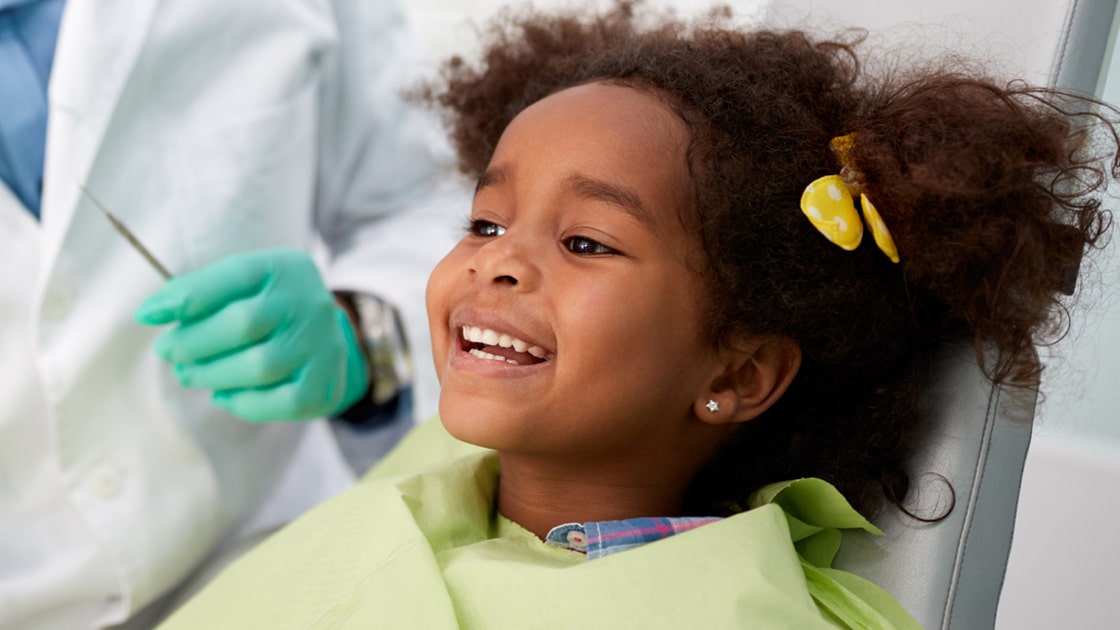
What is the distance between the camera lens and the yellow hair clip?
75cm

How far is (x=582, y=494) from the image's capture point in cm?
83

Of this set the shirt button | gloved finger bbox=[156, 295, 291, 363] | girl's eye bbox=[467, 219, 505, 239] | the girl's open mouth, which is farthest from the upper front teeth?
the shirt button

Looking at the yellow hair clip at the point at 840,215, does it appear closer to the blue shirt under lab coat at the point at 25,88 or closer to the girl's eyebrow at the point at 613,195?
the girl's eyebrow at the point at 613,195

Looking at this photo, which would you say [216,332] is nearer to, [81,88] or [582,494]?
[81,88]

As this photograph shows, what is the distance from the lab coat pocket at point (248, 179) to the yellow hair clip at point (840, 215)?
69cm

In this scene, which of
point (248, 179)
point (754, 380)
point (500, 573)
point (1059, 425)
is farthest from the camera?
point (248, 179)

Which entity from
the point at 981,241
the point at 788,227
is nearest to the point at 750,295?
the point at 788,227

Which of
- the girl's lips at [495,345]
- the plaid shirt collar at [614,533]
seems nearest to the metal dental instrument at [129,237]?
the girl's lips at [495,345]

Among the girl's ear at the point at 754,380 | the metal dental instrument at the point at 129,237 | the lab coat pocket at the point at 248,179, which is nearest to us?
the girl's ear at the point at 754,380

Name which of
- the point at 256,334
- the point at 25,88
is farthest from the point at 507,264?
the point at 25,88

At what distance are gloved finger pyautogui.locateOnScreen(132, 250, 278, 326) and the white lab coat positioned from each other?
0.07m

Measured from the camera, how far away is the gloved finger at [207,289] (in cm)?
104

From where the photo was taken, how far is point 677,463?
0.85 m

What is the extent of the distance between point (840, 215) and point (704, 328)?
0.13 metres
